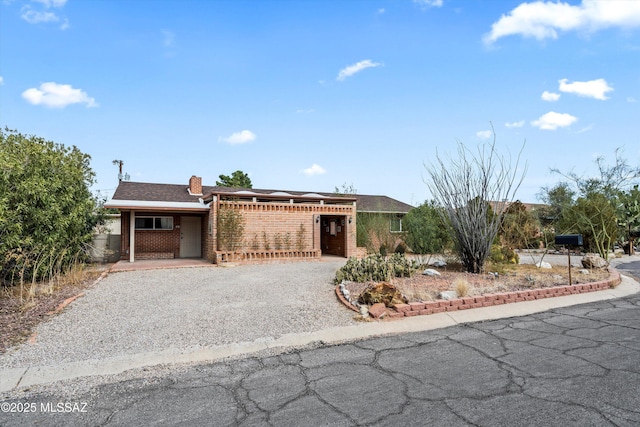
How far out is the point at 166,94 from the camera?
1255cm

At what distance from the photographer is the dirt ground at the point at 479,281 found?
7479 mm

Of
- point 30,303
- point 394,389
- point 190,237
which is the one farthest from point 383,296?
point 190,237

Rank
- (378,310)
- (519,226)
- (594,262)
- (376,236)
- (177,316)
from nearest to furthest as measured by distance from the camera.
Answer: (378,310)
(177,316)
(594,262)
(519,226)
(376,236)

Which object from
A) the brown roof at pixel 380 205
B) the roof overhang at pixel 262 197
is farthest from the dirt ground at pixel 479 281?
the brown roof at pixel 380 205

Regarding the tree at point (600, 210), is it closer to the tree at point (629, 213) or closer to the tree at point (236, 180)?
the tree at point (629, 213)

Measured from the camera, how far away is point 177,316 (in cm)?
645

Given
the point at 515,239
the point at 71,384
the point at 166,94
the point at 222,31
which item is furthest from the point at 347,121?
the point at 71,384

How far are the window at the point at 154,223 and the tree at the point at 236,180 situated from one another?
20.5m

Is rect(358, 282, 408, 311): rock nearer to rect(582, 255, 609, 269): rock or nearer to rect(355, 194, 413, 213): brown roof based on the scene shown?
rect(582, 255, 609, 269): rock

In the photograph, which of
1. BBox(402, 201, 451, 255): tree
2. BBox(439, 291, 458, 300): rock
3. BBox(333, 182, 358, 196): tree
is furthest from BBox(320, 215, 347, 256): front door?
BBox(439, 291, 458, 300): rock

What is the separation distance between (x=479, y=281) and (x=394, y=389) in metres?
6.17

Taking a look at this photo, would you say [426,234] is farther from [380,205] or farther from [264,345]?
[264,345]

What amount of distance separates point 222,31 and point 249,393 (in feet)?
32.7

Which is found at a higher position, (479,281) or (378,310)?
(479,281)
